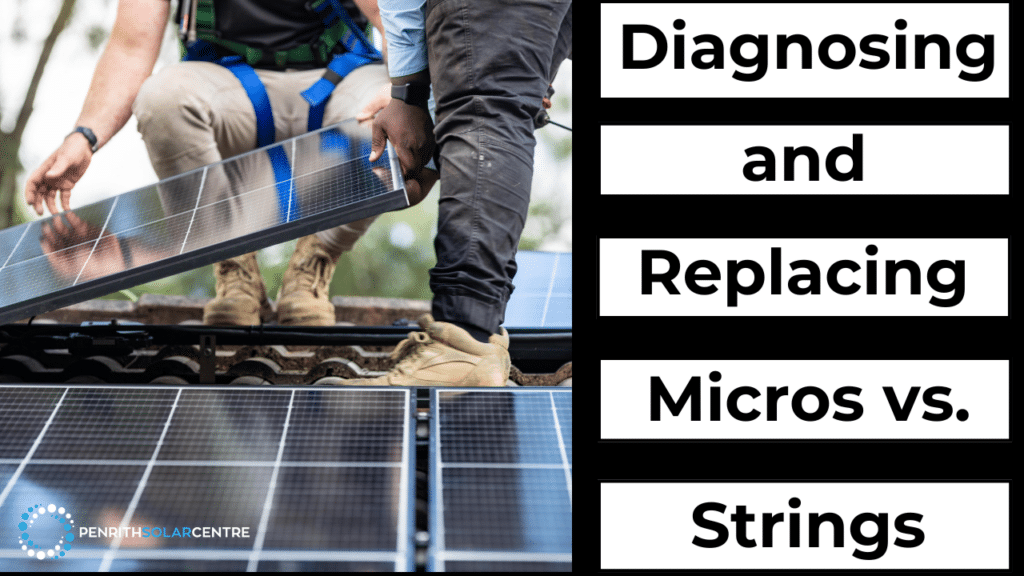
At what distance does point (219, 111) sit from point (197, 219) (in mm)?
996

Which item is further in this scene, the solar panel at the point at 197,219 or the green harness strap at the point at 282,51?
the green harness strap at the point at 282,51

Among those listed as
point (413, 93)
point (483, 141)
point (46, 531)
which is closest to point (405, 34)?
point (413, 93)

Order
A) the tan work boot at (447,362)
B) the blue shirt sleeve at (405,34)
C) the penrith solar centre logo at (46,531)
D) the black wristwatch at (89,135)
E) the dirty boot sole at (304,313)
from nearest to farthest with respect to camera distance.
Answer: the penrith solar centre logo at (46,531) → the tan work boot at (447,362) → the blue shirt sleeve at (405,34) → the black wristwatch at (89,135) → the dirty boot sole at (304,313)

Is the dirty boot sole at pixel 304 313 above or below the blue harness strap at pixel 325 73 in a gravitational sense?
below

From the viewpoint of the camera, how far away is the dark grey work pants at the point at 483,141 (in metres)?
1.56

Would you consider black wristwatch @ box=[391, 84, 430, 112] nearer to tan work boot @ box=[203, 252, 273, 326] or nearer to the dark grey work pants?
the dark grey work pants

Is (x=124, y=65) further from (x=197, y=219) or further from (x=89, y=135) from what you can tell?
(x=197, y=219)

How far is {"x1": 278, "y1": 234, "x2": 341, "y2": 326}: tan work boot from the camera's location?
112 inches

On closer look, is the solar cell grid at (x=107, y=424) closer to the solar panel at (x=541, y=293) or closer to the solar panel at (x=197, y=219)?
the solar panel at (x=197, y=219)

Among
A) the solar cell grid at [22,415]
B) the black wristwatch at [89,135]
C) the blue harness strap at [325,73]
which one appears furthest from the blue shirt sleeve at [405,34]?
the black wristwatch at [89,135]

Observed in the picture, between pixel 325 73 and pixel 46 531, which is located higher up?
pixel 325 73

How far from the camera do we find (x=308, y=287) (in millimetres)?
2924

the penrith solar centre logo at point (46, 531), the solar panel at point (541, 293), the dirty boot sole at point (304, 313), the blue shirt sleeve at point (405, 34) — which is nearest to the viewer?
the penrith solar centre logo at point (46, 531)

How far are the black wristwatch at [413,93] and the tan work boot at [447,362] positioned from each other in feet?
1.89
